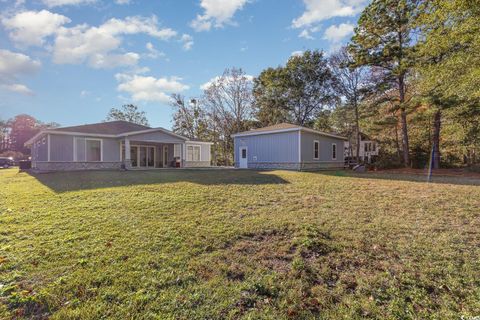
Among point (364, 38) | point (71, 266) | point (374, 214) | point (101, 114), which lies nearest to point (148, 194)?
point (71, 266)

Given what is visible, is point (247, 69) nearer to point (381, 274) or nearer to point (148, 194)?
point (148, 194)

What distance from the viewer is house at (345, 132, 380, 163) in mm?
28703

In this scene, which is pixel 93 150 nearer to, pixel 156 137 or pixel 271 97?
pixel 156 137

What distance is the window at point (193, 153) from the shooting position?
22.4m

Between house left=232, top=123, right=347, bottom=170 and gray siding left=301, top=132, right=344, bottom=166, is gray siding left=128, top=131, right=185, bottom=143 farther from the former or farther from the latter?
gray siding left=301, top=132, right=344, bottom=166

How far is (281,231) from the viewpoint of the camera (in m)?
4.13

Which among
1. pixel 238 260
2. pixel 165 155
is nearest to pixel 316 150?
pixel 165 155

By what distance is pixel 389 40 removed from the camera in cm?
1653

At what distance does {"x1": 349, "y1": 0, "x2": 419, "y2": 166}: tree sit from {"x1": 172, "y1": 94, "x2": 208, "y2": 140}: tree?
69.4 ft

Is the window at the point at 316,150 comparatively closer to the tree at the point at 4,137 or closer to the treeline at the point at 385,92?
the treeline at the point at 385,92

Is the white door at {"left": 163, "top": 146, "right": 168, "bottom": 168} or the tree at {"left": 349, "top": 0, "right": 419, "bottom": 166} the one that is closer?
the tree at {"left": 349, "top": 0, "right": 419, "bottom": 166}

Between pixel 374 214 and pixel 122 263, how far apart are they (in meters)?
4.80

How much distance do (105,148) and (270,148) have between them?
11569mm

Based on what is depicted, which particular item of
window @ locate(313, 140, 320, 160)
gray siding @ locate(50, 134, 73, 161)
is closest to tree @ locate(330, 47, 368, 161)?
window @ locate(313, 140, 320, 160)
